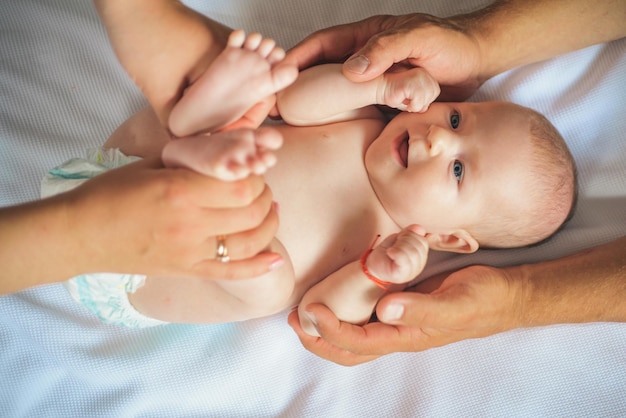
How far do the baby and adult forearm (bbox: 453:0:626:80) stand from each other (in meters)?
0.23

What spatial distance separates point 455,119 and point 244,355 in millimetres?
845

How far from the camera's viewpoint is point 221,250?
38.1 inches

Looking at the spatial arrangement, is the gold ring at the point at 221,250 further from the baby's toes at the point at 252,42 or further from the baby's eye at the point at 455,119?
the baby's eye at the point at 455,119

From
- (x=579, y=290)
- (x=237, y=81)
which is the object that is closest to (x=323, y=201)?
(x=237, y=81)

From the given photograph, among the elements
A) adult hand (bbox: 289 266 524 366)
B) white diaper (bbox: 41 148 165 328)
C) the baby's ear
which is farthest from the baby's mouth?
white diaper (bbox: 41 148 165 328)

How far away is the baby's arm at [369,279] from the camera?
121 centimetres

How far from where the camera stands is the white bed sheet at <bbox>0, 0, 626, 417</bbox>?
1464 mm

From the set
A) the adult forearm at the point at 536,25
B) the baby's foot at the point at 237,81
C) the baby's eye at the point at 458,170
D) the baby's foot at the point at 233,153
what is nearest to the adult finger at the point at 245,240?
the baby's foot at the point at 233,153

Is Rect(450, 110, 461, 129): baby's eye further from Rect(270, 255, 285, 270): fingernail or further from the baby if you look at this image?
Rect(270, 255, 285, 270): fingernail

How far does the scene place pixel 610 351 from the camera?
150cm

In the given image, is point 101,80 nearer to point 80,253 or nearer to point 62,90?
point 62,90

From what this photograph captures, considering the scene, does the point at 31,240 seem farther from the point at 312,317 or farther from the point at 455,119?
the point at 455,119

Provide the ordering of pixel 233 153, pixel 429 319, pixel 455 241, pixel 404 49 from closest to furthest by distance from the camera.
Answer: pixel 233 153 < pixel 429 319 < pixel 404 49 < pixel 455 241

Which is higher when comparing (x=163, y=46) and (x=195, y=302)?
(x=163, y=46)
